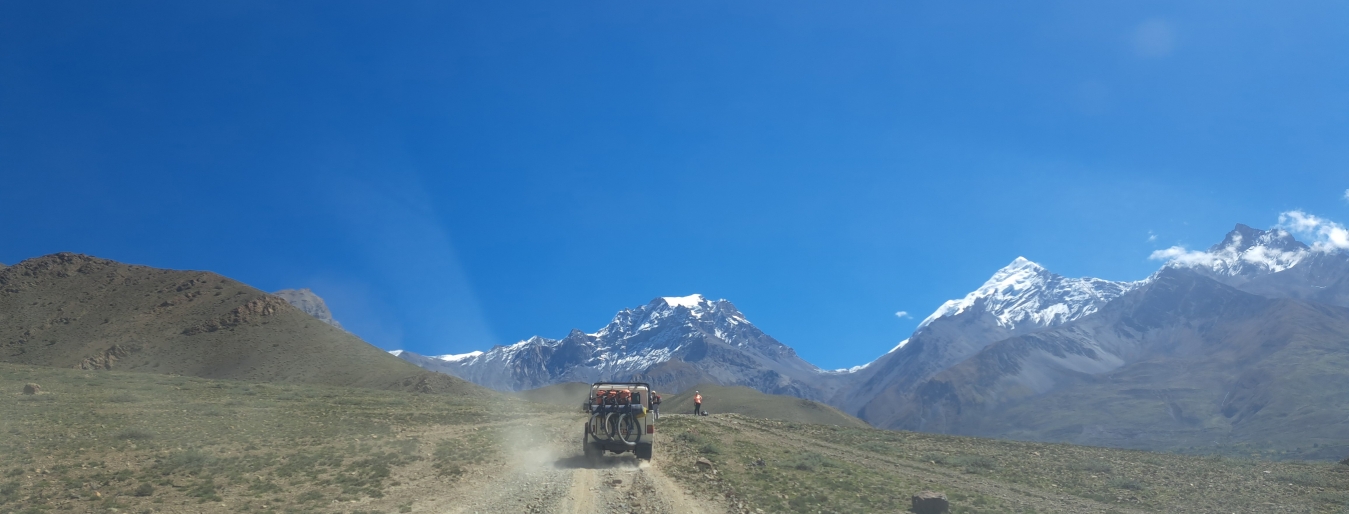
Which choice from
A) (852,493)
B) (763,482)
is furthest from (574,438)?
→ (852,493)

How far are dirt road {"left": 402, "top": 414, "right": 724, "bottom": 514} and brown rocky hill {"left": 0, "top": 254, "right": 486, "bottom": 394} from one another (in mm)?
98526

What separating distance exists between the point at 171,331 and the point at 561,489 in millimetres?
151500

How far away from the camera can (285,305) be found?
16325cm

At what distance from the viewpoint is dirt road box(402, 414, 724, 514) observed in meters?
22.1

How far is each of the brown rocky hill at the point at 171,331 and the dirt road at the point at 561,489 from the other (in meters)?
98.5

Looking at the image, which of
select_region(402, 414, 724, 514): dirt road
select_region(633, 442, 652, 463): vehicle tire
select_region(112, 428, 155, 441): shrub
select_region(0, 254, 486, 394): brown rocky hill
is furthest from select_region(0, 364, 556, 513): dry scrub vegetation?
select_region(0, 254, 486, 394): brown rocky hill

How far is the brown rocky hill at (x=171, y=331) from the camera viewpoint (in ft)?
418

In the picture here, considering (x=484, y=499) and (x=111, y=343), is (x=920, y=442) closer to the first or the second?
(x=484, y=499)

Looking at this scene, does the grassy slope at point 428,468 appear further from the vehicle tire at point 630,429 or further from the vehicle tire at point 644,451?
the vehicle tire at point 630,429

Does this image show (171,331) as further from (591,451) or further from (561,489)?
(561,489)

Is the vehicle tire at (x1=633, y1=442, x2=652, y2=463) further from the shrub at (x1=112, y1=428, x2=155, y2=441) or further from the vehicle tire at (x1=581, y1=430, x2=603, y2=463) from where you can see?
the shrub at (x1=112, y1=428, x2=155, y2=441)

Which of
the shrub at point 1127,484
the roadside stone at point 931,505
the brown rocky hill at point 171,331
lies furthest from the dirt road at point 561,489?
the brown rocky hill at point 171,331

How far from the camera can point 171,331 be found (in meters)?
143

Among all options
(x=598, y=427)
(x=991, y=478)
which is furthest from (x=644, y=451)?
(x=991, y=478)
